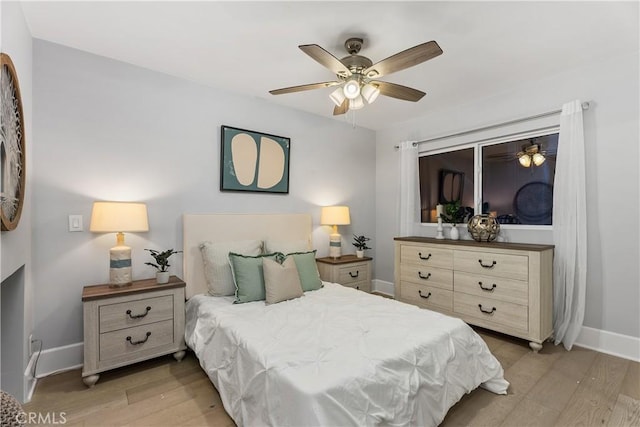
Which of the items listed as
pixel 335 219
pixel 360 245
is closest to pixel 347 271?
pixel 360 245

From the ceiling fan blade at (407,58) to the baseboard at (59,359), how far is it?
307 cm

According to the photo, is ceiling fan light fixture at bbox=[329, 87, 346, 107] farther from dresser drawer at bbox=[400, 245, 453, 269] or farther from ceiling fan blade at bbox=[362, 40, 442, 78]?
dresser drawer at bbox=[400, 245, 453, 269]

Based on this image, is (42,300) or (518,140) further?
(518,140)

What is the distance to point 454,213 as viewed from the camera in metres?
3.58

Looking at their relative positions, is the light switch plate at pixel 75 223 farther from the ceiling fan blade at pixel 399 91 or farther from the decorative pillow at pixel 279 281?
the ceiling fan blade at pixel 399 91

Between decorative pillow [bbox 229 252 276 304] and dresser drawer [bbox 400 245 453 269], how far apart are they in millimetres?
1830

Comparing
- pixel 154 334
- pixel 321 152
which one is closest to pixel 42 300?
pixel 154 334

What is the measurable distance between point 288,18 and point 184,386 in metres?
2.63

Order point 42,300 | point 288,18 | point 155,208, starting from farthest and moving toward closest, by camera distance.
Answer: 1. point 155,208
2. point 42,300
3. point 288,18

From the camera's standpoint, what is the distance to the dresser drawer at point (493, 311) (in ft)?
8.77

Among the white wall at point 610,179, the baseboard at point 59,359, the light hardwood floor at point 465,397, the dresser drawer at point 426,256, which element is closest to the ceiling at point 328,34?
Answer: the white wall at point 610,179

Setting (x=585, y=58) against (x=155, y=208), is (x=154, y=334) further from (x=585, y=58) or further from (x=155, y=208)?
(x=585, y=58)

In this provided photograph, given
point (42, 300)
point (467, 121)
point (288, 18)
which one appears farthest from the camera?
point (467, 121)

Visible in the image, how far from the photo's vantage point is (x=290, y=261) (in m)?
2.62
